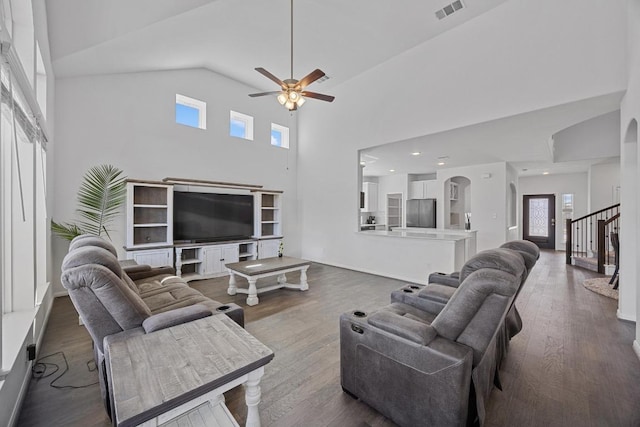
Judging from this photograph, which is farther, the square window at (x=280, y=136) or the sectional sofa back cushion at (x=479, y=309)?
the square window at (x=280, y=136)

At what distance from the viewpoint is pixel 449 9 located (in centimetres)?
360

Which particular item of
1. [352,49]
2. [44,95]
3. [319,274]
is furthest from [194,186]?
[352,49]

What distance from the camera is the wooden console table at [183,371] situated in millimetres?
1001

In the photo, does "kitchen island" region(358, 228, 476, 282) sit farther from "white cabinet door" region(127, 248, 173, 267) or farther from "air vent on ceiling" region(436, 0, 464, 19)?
"white cabinet door" region(127, 248, 173, 267)

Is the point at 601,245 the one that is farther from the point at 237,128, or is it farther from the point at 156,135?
the point at 156,135

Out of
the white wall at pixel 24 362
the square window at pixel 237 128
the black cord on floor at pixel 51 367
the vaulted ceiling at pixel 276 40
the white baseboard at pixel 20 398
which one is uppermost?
the vaulted ceiling at pixel 276 40

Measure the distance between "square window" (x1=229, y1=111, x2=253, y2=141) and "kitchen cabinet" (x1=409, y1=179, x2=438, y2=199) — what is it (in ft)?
17.3

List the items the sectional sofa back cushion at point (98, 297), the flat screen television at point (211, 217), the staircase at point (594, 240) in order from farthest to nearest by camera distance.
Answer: the staircase at point (594, 240) < the flat screen television at point (211, 217) < the sectional sofa back cushion at point (98, 297)

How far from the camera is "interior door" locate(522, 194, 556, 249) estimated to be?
8.95 m

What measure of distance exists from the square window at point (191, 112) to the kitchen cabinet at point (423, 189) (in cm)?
629

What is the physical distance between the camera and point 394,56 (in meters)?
4.71

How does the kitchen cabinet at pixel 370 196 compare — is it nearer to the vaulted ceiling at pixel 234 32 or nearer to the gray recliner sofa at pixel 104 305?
the vaulted ceiling at pixel 234 32

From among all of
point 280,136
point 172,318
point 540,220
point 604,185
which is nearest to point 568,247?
point 604,185

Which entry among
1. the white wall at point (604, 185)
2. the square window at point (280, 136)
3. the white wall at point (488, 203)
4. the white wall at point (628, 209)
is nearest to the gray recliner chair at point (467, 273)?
the white wall at point (628, 209)
